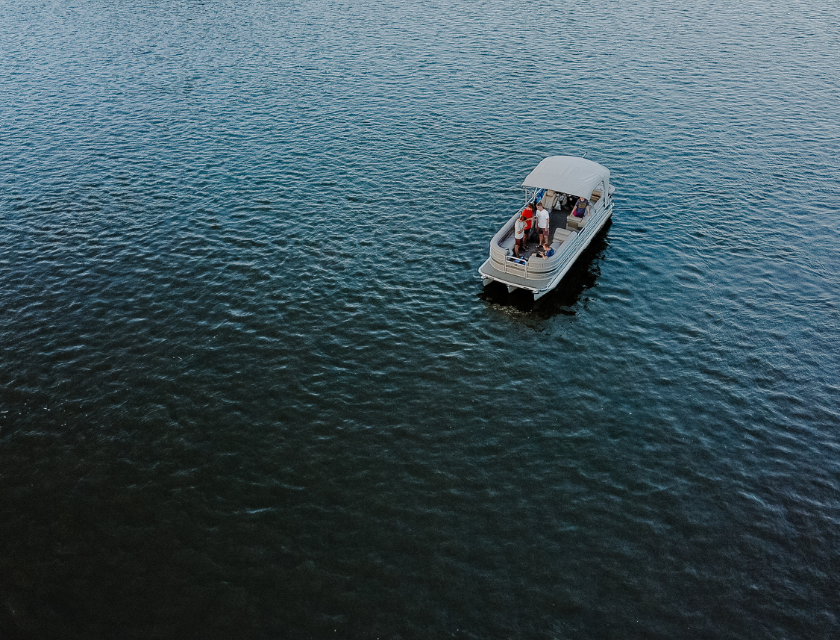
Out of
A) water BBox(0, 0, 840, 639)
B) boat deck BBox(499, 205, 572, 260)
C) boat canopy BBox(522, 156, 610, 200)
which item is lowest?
water BBox(0, 0, 840, 639)

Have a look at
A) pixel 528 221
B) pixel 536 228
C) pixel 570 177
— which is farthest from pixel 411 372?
pixel 570 177

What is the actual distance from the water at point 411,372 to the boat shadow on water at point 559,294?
0.19 m

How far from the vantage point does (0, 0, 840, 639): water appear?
759 inches

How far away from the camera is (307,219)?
3872cm

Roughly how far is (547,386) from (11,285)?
94.1 feet

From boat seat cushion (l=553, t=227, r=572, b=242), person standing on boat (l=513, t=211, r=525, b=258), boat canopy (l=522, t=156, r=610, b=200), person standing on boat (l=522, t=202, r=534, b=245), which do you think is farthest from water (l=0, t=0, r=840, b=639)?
boat canopy (l=522, t=156, r=610, b=200)

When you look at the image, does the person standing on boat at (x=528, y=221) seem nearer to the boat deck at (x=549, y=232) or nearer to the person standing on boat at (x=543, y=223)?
the boat deck at (x=549, y=232)

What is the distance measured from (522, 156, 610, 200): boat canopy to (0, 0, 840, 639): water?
3689 millimetres

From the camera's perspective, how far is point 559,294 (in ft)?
107

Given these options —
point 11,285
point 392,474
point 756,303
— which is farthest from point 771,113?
point 11,285

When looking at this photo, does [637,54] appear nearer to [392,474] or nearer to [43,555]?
[392,474]

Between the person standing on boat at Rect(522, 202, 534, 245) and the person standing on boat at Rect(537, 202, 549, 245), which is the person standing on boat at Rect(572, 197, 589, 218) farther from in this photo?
the person standing on boat at Rect(537, 202, 549, 245)

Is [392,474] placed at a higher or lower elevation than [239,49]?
lower

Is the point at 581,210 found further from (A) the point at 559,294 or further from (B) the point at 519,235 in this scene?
(A) the point at 559,294
